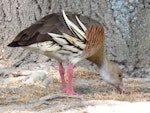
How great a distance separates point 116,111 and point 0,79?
3.27m

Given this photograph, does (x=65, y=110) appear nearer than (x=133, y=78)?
Yes

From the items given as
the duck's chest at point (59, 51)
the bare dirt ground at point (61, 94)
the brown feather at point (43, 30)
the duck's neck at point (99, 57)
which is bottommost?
the bare dirt ground at point (61, 94)

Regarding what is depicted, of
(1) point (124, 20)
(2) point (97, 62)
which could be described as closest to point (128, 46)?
(1) point (124, 20)

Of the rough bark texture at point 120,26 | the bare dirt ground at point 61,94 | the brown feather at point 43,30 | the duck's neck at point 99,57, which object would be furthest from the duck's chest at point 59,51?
A: the rough bark texture at point 120,26

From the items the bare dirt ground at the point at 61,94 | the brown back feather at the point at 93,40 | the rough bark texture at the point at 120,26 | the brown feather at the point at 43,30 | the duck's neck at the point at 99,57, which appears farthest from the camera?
the rough bark texture at the point at 120,26

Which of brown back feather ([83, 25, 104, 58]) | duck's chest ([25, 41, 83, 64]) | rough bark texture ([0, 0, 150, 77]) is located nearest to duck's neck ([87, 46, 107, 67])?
brown back feather ([83, 25, 104, 58])

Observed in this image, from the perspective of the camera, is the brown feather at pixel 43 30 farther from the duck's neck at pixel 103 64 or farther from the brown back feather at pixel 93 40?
the duck's neck at pixel 103 64

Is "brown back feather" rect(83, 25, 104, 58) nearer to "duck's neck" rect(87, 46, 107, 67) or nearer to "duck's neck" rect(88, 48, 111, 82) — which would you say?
"duck's neck" rect(87, 46, 107, 67)

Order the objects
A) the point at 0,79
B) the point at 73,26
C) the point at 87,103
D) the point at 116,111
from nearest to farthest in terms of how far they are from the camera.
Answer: the point at 116,111, the point at 87,103, the point at 73,26, the point at 0,79

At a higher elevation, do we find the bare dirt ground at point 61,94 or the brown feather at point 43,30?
the brown feather at point 43,30

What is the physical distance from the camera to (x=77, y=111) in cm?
699

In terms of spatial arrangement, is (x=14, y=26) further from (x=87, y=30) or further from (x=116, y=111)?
(x=116, y=111)

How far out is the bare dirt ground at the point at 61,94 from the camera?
7.21 meters

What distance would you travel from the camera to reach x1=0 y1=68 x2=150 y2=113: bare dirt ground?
7.21 m
